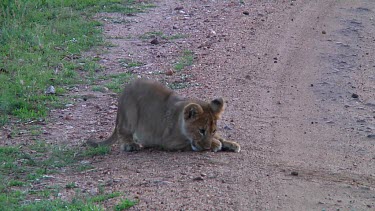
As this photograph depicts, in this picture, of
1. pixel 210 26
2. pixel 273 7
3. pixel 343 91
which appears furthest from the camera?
pixel 273 7

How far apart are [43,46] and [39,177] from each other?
532 cm

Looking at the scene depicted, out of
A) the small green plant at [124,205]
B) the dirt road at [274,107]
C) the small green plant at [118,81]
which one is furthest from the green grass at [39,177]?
the small green plant at [118,81]

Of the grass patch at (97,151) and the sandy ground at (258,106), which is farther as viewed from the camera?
the grass patch at (97,151)

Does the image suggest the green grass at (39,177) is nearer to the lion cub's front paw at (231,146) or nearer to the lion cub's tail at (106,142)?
the lion cub's tail at (106,142)

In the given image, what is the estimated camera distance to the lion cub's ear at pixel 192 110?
849cm

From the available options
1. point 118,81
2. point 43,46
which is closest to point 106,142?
point 118,81

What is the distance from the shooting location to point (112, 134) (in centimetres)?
938

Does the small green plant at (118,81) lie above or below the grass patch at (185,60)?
below

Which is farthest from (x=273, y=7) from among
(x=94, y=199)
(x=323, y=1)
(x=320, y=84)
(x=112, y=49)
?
(x=94, y=199)

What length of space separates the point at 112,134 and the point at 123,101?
16.7 inches

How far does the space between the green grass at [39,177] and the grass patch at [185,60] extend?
3.37m

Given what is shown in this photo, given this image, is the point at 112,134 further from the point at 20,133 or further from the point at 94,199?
the point at 94,199

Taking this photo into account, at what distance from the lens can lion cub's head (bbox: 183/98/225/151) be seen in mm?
8516

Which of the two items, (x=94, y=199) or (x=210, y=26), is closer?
(x=94, y=199)
